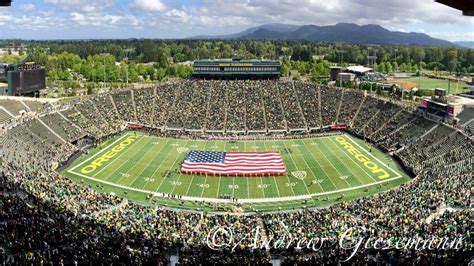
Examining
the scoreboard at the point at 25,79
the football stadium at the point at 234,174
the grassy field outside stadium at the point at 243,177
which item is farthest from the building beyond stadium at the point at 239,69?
the scoreboard at the point at 25,79

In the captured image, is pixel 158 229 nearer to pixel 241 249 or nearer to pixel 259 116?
pixel 241 249

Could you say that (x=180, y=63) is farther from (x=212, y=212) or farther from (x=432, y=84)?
(x=212, y=212)

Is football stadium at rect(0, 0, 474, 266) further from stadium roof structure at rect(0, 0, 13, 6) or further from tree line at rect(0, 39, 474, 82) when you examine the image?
tree line at rect(0, 39, 474, 82)

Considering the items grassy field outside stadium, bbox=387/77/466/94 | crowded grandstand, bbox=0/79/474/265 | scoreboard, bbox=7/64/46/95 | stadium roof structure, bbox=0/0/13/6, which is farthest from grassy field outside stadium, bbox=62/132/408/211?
grassy field outside stadium, bbox=387/77/466/94

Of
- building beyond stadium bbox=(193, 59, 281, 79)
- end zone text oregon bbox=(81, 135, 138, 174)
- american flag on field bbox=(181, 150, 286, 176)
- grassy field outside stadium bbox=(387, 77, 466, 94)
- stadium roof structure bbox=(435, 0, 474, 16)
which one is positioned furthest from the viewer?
grassy field outside stadium bbox=(387, 77, 466, 94)

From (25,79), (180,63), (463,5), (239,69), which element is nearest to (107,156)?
(25,79)

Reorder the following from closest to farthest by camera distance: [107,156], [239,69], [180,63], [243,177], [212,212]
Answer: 1. [212,212]
2. [243,177]
3. [107,156]
4. [239,69]
5. [180,63]

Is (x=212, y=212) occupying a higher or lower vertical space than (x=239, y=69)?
lower

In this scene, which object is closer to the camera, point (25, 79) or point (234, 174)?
point (234, 174)
